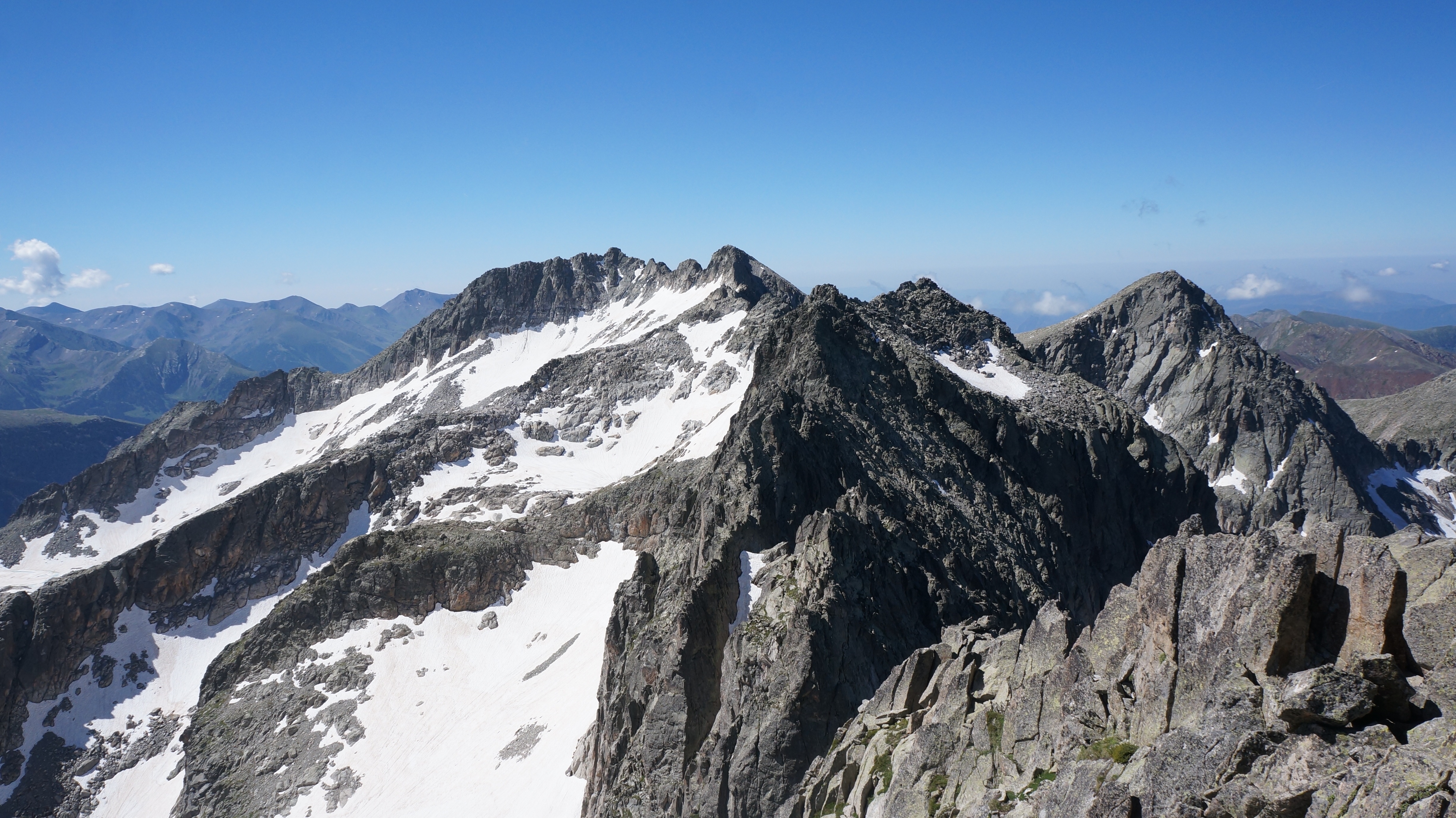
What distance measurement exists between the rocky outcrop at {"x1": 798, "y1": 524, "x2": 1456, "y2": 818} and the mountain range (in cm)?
8

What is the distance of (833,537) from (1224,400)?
129393 millimetres

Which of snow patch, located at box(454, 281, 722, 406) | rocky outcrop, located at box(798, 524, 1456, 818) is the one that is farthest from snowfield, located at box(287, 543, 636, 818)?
snow patch, located at box(454, 281, 722, 406)

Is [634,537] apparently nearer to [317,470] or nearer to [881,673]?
[881,673]

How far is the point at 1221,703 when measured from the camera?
50.8ft

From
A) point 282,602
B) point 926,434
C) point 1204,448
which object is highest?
point 926,434

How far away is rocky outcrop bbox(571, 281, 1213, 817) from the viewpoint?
39281 millimetres

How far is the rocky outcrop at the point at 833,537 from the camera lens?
3928 cm

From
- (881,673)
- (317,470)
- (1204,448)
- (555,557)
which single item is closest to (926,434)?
(881,673)

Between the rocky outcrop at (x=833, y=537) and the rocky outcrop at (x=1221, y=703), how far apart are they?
13632 millimetres

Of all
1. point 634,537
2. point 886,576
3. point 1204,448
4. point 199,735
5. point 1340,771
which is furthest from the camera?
point 1204,448

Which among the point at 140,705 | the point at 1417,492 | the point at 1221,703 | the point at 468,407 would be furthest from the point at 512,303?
the point at 1417,492

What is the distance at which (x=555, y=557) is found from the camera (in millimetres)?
79938

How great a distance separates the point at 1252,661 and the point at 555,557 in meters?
71.2

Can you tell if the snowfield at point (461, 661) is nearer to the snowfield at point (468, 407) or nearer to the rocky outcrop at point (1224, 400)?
the snowfield at point (468, 407)
